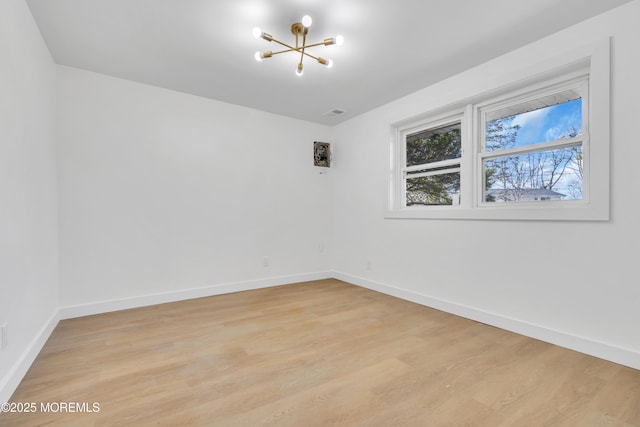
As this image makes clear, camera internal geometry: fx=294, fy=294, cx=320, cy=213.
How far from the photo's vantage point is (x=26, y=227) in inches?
78.1

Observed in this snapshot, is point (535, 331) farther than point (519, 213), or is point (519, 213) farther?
point (519, 213)

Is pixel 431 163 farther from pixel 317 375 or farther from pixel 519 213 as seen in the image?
pixel 317 375

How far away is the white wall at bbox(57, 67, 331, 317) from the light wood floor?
0.59 metres

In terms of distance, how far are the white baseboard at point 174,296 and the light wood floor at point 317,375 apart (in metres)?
0.20

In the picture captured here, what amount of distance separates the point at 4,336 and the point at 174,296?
1.87m

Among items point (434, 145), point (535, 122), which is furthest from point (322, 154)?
point (535, 122)

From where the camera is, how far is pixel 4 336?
1.60 metres

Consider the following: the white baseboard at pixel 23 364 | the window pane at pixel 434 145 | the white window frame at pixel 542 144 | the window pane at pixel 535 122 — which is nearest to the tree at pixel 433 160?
the window pane at pixel 434 145

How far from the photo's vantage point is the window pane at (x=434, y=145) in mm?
3281

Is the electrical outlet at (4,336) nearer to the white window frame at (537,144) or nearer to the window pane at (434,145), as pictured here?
the white window frame at (537,144)

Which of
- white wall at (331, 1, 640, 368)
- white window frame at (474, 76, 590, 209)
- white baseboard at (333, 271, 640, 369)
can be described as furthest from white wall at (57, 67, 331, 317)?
white window frame at (474, 76, 590, 209)

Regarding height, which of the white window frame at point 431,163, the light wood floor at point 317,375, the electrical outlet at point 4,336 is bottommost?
the light wood floor at point 317,375

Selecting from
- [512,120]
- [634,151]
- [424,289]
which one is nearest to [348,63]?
[512,120]

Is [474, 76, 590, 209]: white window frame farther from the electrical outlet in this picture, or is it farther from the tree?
the electrical outlet
